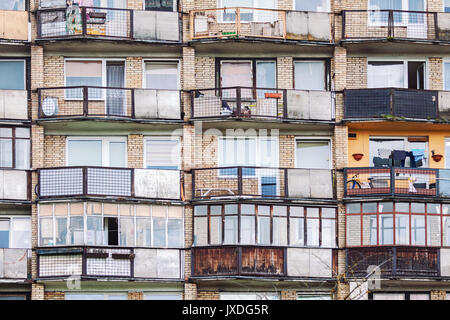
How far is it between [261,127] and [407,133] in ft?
17.7

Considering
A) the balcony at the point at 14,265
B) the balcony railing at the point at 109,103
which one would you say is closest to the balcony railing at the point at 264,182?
the balcony railing at the point at 109,103

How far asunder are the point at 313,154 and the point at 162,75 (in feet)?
20.4

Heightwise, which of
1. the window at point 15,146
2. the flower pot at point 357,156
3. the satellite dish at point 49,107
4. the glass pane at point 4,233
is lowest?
the glass pane at point 4,233

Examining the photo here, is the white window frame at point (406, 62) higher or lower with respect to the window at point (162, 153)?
higher

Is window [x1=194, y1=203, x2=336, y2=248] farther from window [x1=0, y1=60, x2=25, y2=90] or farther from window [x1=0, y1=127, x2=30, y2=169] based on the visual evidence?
window [x1=0, y1=60, x2=25, y2=90]

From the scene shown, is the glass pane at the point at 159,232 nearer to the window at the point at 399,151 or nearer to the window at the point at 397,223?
the window at the point at 397,223

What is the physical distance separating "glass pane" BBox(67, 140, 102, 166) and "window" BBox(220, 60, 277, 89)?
5.13 m

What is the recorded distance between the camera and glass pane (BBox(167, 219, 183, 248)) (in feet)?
154

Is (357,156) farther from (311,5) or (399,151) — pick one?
(311,5)

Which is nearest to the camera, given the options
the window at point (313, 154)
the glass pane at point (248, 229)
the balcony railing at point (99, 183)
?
the balcony railing at point (99, 183)

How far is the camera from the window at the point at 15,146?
4747 centimetres

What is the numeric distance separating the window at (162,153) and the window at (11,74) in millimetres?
5155

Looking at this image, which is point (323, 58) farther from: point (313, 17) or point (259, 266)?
point (259, 266)
